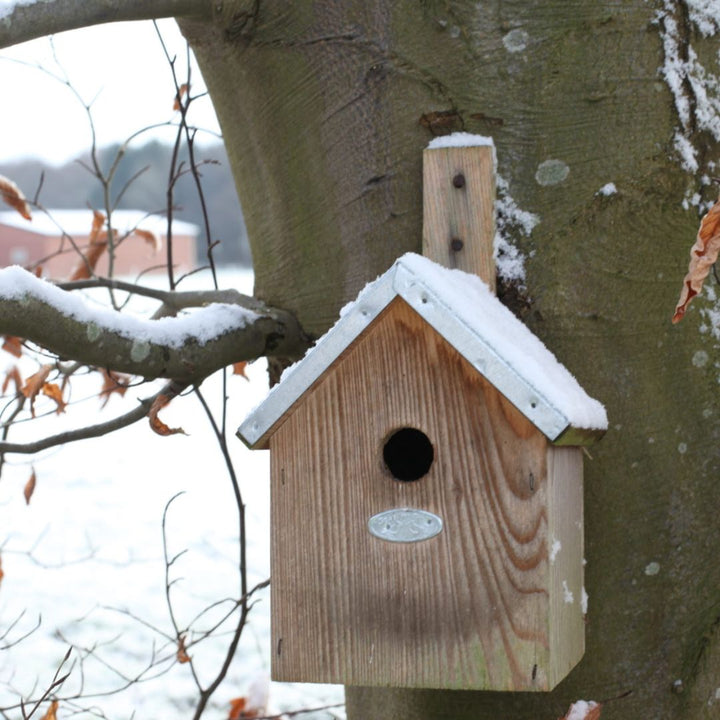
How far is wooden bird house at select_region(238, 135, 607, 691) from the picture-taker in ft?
4.50

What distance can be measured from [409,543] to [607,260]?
54cm

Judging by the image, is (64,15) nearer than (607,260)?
Yes

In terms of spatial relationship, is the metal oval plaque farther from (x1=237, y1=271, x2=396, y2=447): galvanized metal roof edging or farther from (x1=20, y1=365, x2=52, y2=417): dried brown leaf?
(x1=20, y1=365, x2=52, y2=417): dried brown leaf

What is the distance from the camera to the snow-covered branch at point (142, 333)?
144 centimetres

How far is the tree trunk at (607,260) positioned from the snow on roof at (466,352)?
128 millimetres

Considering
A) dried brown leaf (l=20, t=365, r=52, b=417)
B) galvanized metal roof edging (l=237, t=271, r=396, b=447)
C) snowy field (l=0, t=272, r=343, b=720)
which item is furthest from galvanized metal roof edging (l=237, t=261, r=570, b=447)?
snowy field (l=0, t=272, r=343, b=720)

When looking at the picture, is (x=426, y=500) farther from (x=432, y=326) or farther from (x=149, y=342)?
(x=149, y=342)

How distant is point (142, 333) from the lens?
1.58 m

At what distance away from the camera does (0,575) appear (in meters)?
2.35

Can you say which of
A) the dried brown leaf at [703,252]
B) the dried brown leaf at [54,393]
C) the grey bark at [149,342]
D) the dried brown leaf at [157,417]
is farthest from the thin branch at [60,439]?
the dried brown leaf at [703,252]

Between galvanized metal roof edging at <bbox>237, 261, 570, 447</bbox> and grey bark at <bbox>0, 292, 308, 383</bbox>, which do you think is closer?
galvanized metal roof edging at <bbox>237, 261, 570, 447</bbox>

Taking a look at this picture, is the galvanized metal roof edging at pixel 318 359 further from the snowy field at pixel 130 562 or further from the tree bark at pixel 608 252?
the snowy field at pixel 130 562

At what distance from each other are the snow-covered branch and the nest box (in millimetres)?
227

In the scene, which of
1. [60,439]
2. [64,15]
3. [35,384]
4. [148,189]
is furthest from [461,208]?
[148,189]
